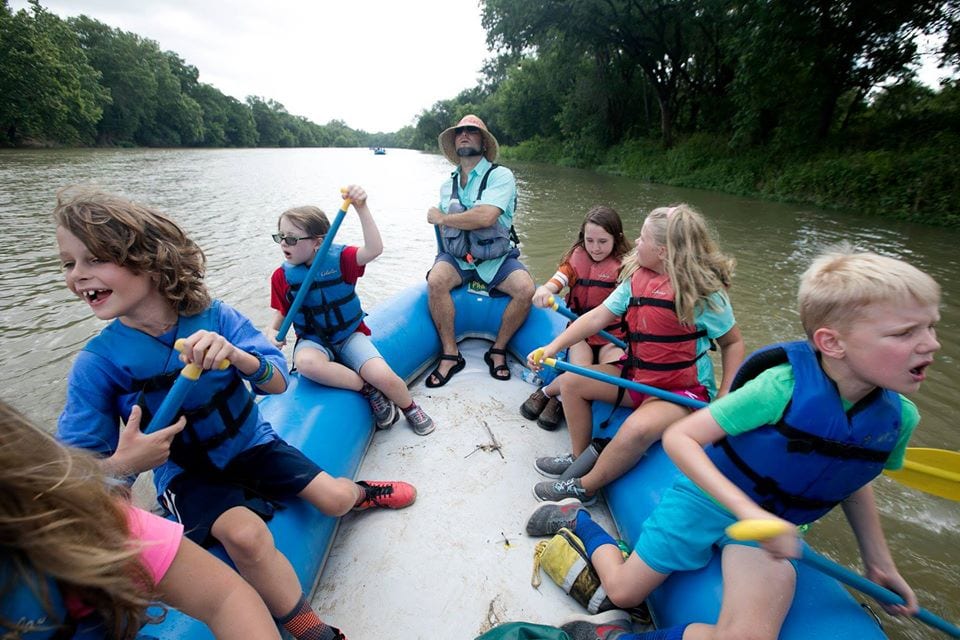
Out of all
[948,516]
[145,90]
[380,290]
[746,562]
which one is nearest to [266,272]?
[380,290]

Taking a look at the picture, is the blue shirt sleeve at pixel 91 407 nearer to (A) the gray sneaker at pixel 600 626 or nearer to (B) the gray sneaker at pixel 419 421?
(B) the gray sneaker at pixel 419 421

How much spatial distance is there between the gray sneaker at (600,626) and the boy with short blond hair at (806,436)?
46 millimetres

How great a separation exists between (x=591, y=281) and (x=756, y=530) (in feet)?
5.85

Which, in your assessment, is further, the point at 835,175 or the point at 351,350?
the point at 835,175

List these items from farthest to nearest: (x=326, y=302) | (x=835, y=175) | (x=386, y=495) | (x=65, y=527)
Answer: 1. (x=835, y=175)
2. (x=326, y=302)
3. (x=386, y=495)
4. (x=65, y=527)

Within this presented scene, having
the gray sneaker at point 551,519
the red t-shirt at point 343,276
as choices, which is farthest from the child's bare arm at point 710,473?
the red t-shirt at point 343,276

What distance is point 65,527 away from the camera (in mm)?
682

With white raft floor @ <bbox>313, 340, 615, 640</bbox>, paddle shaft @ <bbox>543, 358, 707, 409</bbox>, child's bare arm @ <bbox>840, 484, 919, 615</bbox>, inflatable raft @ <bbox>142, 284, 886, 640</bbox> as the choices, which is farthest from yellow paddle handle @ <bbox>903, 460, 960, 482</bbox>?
white raft floor @ <bbox>313, 340, 615, 640</bbox>

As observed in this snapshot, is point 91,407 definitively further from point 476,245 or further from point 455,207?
→ point 455,207

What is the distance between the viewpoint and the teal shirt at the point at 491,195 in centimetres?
291

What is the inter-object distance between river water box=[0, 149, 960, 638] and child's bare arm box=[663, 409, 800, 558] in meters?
1.20

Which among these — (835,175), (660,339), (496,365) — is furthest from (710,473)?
(835,175)

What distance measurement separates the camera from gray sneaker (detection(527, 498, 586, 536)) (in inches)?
65.5

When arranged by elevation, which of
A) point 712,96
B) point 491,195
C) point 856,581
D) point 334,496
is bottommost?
point 334,496
